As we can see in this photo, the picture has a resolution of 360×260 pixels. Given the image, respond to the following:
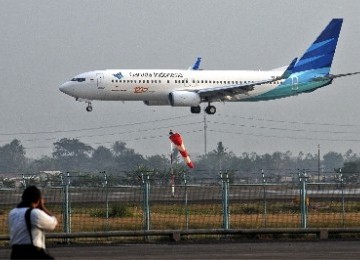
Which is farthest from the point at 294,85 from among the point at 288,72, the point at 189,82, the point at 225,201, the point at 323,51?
the point at 225,201

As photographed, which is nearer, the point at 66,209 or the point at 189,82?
the point at 66,209

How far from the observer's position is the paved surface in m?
27.9

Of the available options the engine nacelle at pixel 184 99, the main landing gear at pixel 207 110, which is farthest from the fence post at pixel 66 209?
the main landing gear at pixel 207 110

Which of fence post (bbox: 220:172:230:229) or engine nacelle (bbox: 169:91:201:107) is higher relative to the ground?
engine nacelle (bbox: 169:91:201:107)

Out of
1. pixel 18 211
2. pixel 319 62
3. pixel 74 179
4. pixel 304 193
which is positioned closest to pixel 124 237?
pixel 74 179

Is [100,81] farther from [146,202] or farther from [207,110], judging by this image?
[146,202]

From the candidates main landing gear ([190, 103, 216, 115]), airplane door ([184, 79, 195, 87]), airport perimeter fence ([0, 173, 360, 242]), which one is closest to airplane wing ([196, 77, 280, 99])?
main landing gear ([190, 103, 216, 115])

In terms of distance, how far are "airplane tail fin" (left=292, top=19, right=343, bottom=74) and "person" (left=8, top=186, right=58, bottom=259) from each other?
80721 mm

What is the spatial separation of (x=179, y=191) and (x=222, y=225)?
11.9 feet

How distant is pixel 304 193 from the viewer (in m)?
37.0

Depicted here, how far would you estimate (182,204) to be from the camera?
42.7 m

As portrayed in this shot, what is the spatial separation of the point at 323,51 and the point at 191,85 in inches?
700

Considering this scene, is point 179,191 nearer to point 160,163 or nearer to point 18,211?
point 18,211

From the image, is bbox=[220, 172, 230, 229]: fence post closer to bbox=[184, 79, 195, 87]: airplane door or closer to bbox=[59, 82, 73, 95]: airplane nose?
bbox=[59, 82, 73, 95]: airplane nose
